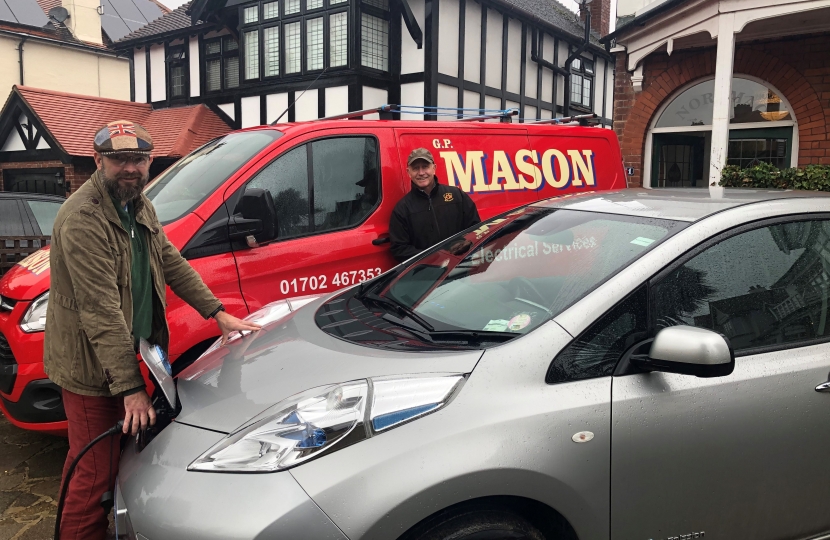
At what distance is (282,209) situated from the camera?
162 inches

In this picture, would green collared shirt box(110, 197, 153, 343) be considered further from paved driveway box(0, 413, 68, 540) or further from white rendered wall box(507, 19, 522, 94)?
white rendered wall box(507, 19, 522, 94)

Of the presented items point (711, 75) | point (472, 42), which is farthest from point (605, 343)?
point (472, 42)

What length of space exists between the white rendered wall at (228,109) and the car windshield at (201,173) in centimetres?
1380

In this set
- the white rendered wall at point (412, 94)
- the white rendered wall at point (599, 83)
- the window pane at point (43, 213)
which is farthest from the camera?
the white rendered wall at point (599, 83)

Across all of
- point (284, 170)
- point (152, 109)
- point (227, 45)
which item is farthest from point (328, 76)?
point (284, 170)

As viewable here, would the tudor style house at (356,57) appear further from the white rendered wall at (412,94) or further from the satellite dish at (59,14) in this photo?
the satellite dish at (59,14)

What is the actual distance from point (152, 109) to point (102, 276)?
19.5 metres

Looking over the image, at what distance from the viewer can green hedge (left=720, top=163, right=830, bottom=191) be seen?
7.36 meters

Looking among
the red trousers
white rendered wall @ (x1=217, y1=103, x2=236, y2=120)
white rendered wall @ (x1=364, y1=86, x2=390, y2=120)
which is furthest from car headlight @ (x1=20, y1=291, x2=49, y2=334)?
white rendered wall @ (x1=217, y1=103, x2=236, y2=120)

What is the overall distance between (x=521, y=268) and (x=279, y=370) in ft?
3.34

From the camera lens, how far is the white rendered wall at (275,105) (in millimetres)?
16359

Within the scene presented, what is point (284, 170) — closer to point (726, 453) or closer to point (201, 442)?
point (201, 442)

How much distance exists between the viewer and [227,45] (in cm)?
1784

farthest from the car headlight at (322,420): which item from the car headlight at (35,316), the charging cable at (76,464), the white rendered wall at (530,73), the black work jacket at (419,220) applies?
the white rendered wall at (530,73)
